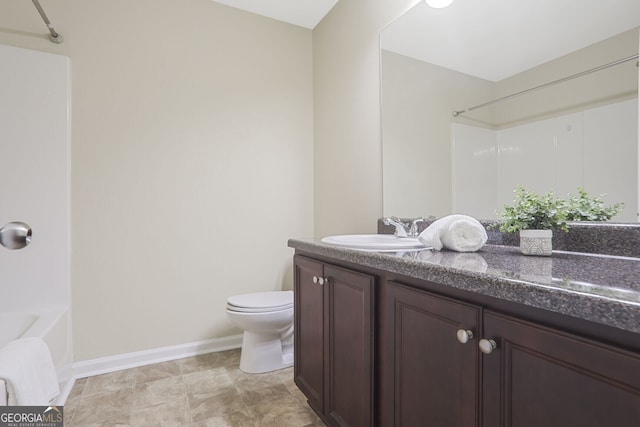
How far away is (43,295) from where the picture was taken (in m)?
1.90

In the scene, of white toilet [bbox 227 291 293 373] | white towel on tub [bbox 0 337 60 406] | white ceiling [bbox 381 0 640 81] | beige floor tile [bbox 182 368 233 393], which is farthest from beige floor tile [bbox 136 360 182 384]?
white ceiling [bbox 381 0 640 81]

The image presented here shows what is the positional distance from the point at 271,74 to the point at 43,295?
2.09 meters

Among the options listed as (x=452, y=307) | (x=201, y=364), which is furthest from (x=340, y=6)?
(x=201, y=364)

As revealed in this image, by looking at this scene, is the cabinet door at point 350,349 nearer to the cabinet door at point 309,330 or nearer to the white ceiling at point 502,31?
the cabinet door at point 309,330

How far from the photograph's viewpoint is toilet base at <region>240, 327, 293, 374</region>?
2.07m

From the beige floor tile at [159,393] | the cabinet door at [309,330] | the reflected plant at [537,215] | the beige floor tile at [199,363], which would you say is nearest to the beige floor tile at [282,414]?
the cabinet door at [309,330]

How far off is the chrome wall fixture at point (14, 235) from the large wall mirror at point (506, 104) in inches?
65.4

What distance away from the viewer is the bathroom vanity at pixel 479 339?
549 mm

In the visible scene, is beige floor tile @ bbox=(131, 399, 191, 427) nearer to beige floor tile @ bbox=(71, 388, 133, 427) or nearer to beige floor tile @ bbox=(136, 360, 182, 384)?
beige floor tile @ bbox=(71, 388, 133, 427)

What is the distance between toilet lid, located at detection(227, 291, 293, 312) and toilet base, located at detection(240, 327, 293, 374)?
0.70ft

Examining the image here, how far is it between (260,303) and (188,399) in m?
0.61

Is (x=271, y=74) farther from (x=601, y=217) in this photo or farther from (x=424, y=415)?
(x=424, y=415)

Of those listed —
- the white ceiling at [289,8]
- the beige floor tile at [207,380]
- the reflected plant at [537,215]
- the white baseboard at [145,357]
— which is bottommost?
the beige floor tile at [207,380]

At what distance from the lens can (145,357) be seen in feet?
7.13
